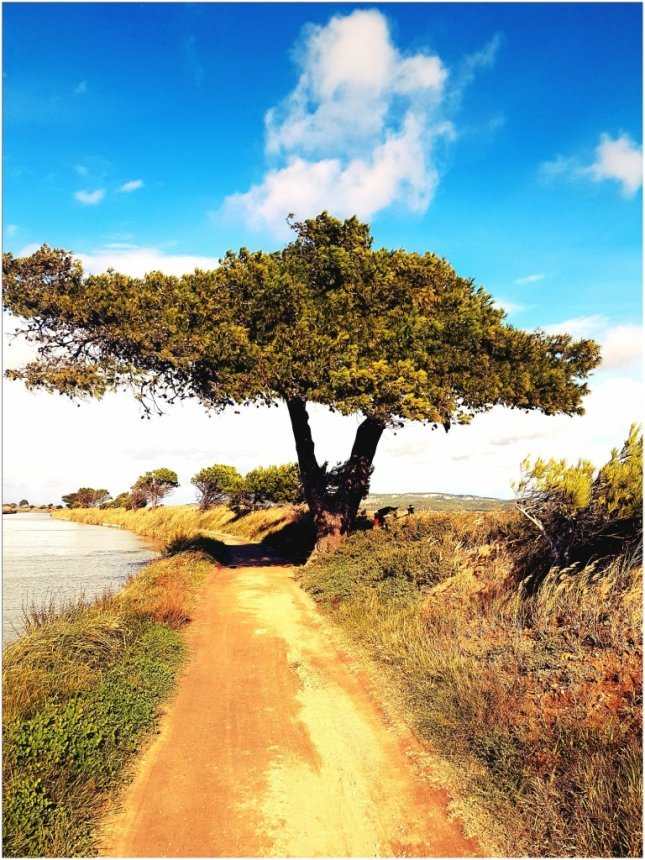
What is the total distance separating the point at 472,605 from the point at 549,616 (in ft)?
6.54

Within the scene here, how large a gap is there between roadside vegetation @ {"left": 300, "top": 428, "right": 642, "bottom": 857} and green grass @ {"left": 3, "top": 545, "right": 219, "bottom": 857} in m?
3.53

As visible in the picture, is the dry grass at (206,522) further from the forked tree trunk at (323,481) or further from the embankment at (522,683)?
the embankment at (522,683)

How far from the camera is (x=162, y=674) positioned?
765 centimetres

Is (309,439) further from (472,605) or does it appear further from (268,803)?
(268,803)

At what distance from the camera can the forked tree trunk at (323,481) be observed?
18.9 meters

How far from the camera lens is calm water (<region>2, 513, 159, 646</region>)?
47.9 feet

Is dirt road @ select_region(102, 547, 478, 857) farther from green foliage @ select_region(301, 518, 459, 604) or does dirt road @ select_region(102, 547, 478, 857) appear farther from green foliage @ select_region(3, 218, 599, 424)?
green foliage @ select_region(3, 218, 599, 424)

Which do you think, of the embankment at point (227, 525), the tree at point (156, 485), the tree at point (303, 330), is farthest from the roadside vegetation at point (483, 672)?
the tree at point (156, 485)

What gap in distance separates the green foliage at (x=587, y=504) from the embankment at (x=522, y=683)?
0.57 m

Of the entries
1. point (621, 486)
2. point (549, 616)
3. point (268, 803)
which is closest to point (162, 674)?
point (268, 803)

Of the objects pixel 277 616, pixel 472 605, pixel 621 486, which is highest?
pixel 621 486

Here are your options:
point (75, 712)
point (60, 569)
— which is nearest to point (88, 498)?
point (60, 569)

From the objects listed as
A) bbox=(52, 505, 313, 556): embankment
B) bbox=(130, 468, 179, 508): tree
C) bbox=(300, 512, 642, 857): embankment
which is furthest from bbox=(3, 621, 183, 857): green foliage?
bbox=(130, 468, 179, 508): tree

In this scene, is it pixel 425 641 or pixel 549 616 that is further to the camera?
pixel 425 641
